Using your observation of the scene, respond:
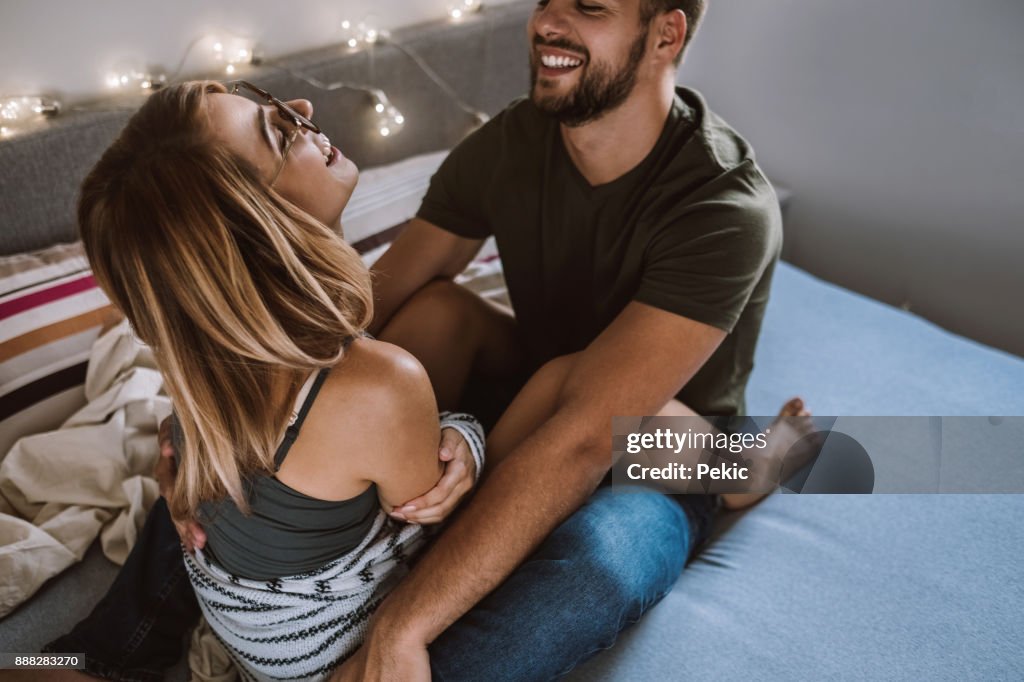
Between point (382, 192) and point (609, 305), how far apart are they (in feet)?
2.07

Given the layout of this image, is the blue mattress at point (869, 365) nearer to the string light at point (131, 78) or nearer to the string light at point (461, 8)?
the string light at point (461, 8)

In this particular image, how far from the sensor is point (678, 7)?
3.94 feet

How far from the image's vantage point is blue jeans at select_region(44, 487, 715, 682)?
88 cm

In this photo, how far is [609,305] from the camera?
124 centimetres

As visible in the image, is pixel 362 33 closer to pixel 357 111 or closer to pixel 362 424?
pixel 357 111

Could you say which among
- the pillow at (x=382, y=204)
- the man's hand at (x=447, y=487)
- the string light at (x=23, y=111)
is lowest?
the man's hand at (x=447, y=487)

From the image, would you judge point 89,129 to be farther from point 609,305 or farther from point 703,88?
point 703,88

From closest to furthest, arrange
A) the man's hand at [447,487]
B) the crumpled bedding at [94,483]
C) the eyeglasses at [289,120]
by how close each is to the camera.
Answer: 1. the eyeglasses at [289,120]
2. the man's hand at [447,487]
3. the crumpled bedding at [94,483]

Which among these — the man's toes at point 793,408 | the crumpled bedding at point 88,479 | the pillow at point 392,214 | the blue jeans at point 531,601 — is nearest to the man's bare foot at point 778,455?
the man's toes at point 793,408

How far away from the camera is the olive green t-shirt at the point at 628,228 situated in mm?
1062

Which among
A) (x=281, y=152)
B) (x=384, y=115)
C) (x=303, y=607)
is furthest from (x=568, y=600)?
(x=384, y=115)

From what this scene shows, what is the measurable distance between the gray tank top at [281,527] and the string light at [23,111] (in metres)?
0.78

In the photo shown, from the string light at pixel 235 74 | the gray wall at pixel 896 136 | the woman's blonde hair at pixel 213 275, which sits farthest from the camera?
the gray wall at pixel 896 136

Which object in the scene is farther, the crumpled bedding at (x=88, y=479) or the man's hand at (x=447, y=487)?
the crumpled bedding at (x=88, y=479)
